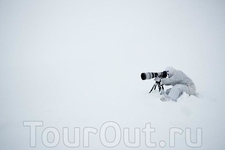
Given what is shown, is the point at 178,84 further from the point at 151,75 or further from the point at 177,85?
the point at 151,75

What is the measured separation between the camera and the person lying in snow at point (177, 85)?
423cm

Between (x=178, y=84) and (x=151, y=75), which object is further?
(x=151, y=75)

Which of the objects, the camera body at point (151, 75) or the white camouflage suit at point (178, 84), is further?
the camera body at point (151, 75)

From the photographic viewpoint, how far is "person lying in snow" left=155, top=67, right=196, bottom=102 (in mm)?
4227

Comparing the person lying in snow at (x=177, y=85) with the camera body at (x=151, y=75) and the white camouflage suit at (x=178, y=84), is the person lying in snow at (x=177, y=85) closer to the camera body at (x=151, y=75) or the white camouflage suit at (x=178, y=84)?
the white camouflage suit at (x=178, y=84)

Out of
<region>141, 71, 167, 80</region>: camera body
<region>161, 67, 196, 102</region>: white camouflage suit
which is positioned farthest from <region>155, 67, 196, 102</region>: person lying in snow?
<region>141, 71, 167, 80</region>: camera body

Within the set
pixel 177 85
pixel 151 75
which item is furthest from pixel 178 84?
pixel 151 75

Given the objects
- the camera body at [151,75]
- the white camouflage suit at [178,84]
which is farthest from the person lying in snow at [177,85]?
the camera body at [151,75]

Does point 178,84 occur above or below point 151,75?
below

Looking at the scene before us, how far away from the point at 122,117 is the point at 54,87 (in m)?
3.63

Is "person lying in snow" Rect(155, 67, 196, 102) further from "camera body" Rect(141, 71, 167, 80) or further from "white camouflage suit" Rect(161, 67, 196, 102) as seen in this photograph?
"camera body" Rect(141, 71, 167, 80)

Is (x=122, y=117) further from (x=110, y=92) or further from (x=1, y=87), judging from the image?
(x=1, y=87)

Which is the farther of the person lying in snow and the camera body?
the camera body

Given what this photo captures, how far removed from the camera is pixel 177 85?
4387 mm
